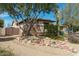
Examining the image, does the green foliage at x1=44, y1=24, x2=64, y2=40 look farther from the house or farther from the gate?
the gate

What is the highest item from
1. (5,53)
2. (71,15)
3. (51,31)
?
(71,15)

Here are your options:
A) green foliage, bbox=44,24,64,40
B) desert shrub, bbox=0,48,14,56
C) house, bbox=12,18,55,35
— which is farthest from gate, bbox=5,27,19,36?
green foliage, bbox=44,24,64,40

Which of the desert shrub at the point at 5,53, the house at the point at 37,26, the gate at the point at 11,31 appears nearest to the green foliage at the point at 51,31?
the house at the point at 37,26

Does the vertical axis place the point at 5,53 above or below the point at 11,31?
below

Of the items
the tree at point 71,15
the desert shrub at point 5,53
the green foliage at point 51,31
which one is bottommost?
the desert shrub at point 5,53

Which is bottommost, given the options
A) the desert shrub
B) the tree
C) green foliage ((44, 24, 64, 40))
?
the desert shrub

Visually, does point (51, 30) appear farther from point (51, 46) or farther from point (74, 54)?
point (74, 54)

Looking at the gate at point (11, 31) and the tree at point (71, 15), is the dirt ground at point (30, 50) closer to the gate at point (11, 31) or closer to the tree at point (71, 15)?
the gate at point (11, 31)

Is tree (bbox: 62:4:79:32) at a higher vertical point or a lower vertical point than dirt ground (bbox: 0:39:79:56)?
higher

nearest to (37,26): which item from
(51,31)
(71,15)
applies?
(51,31)

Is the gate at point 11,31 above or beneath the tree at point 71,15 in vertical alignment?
beneath

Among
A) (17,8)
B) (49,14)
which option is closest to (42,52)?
(49,14)

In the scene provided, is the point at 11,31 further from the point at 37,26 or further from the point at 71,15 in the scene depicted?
the point at 71,15

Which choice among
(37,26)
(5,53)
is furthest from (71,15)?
(5,53)
